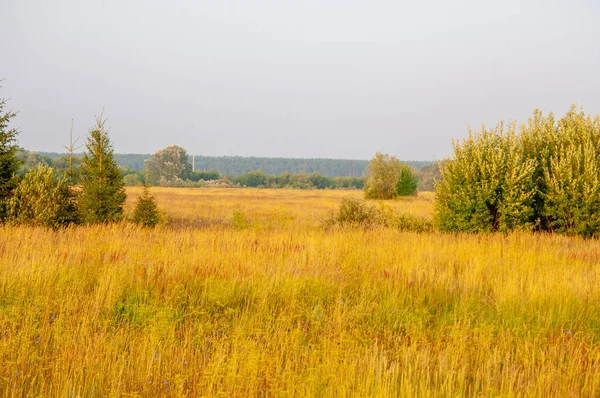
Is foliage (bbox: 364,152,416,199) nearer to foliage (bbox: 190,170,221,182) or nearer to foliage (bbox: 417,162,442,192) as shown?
foliage (bbox: 417,162,442,192)

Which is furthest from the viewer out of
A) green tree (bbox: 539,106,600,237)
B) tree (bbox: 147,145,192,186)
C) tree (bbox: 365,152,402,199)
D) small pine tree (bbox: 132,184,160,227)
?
tree (bbox: 147,145,192,186)

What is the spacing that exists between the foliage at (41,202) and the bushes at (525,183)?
11336mm

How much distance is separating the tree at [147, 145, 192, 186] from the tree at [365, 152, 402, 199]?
7740 cm

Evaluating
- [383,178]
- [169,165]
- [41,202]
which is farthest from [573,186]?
[169,165]

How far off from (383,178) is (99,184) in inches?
1557

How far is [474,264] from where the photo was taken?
8141mm

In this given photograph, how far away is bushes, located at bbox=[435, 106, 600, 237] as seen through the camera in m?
12.6

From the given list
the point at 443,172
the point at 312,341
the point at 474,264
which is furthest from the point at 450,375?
the point at 443,172

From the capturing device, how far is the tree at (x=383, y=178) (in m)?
50.0

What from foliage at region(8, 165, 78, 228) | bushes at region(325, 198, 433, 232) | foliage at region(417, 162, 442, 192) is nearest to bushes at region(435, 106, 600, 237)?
bushes at region(325, 198, 433, 232)

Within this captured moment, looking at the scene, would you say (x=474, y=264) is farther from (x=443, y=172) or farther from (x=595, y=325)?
(x=443, y=172)

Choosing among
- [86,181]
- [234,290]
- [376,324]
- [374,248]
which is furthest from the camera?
[86,181]

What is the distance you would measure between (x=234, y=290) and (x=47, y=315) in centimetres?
227

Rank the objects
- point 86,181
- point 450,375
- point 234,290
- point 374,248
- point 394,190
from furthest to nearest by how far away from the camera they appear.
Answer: point 394,190, point 86,181, point 374,248, point 234,290, point 450,375
